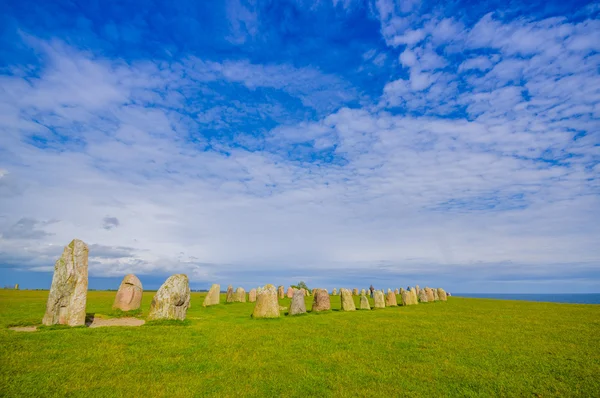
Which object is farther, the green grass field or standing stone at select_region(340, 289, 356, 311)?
standing stone at select_region(340, 289, 356, 311)

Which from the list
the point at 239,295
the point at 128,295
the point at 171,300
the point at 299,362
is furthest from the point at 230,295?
the point at 299,362

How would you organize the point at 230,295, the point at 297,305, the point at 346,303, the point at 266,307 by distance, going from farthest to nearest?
the point at 230,295 < the point at 346,303 < the point at 297,305 < the point at 266,307

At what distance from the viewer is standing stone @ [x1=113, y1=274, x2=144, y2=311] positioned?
22.3 m

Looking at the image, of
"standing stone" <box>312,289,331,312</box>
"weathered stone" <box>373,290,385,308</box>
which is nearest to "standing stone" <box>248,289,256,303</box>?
"standing stone" <box>312,289,331,312</box>

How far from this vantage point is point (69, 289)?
14.5 metres

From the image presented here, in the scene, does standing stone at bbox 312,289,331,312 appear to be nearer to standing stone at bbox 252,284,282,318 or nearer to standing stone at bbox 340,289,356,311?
standing stone at bbox 340,289,356,311

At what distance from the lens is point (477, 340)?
12.1 metres

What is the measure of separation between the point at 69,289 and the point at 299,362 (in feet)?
37.1

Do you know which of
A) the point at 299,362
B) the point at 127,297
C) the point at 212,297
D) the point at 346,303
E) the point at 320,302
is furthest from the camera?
the point at 212,297

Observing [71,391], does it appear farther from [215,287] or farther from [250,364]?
[215,287]

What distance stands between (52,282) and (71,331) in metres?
3.50

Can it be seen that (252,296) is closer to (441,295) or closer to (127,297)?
(127,297)

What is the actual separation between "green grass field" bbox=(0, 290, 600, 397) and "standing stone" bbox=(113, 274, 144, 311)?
8.34 meters

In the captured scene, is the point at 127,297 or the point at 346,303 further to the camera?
the point at 346,303
